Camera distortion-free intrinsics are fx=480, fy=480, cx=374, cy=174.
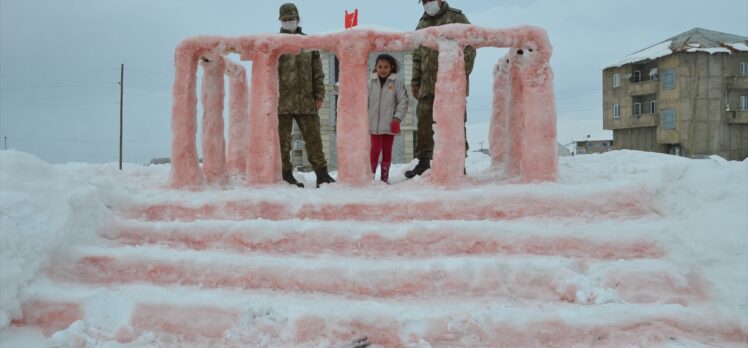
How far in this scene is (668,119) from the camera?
90.3ft

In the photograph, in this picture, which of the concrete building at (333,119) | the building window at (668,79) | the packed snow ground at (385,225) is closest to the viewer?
the packed snow ground at (385,225)

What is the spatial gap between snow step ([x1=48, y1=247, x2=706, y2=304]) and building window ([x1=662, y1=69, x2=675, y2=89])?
27387 millimetres

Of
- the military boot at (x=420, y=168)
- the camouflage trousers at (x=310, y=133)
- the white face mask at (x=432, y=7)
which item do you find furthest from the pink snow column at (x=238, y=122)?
the white face mask at (x=432, y=7)

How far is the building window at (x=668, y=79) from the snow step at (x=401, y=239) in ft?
88.7

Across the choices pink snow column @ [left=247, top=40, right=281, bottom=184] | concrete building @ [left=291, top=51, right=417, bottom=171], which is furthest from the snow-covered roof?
pink snow column @ [left=247, top=40, right=281, bottom=184]

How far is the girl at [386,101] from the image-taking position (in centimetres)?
704

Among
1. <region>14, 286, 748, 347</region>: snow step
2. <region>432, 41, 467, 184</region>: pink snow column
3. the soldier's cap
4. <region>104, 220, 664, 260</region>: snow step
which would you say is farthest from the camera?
the soldier's cap

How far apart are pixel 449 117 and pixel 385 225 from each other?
1723 mm

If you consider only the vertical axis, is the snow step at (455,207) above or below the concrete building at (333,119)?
below

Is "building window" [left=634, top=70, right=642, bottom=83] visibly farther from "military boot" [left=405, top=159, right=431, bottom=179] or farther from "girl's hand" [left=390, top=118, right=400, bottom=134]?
"girl's hand" [left=390, top=118, right=400, bottom=134]

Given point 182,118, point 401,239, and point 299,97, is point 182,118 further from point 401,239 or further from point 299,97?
point 401,239

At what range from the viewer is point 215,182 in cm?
734

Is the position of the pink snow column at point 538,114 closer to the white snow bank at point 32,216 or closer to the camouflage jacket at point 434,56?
the camouflage jacket at point 434,56

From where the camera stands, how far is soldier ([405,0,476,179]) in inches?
272
